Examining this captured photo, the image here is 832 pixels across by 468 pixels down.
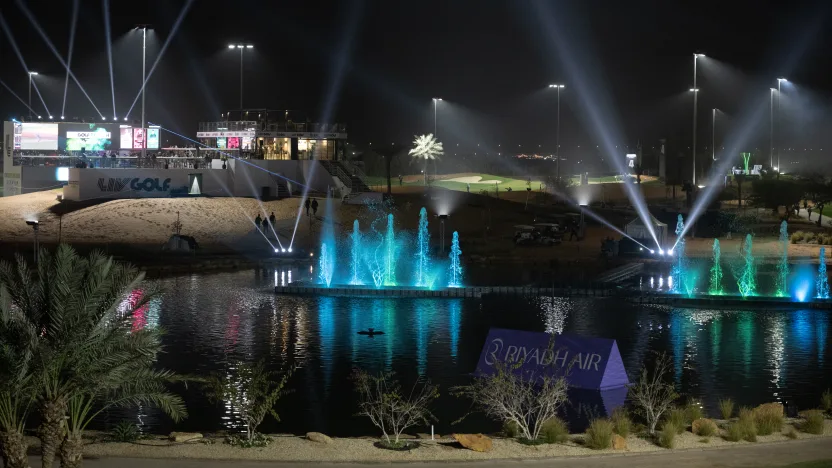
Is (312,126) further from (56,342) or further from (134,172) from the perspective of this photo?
(56,342)

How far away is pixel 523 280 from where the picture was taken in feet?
132

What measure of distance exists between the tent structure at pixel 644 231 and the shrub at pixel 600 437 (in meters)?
36.6

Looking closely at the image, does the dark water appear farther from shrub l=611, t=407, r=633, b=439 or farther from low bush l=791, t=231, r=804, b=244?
low bush l=791, t=231, r=804, b=244

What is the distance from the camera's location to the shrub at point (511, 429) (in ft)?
51.9

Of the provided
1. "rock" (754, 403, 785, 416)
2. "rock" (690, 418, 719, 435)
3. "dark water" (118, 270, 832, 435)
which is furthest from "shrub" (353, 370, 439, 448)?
"rock" (754, 403, 785, 416)

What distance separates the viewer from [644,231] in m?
51.5

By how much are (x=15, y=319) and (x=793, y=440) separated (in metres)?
11.0

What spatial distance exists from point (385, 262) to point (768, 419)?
2994 centimetres

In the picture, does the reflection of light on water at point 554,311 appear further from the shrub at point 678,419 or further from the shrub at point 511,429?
the shrub at point 511,429

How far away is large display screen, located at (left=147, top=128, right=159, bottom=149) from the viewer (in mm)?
73250

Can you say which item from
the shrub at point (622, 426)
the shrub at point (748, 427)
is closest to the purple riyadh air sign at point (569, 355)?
the shrub at point (622, 426)

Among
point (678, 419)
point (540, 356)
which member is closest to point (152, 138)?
point (540, 356)

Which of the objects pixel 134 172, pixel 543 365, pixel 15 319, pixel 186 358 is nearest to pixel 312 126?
pixel 134 172

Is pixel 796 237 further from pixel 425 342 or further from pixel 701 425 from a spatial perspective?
pixel 701 425
